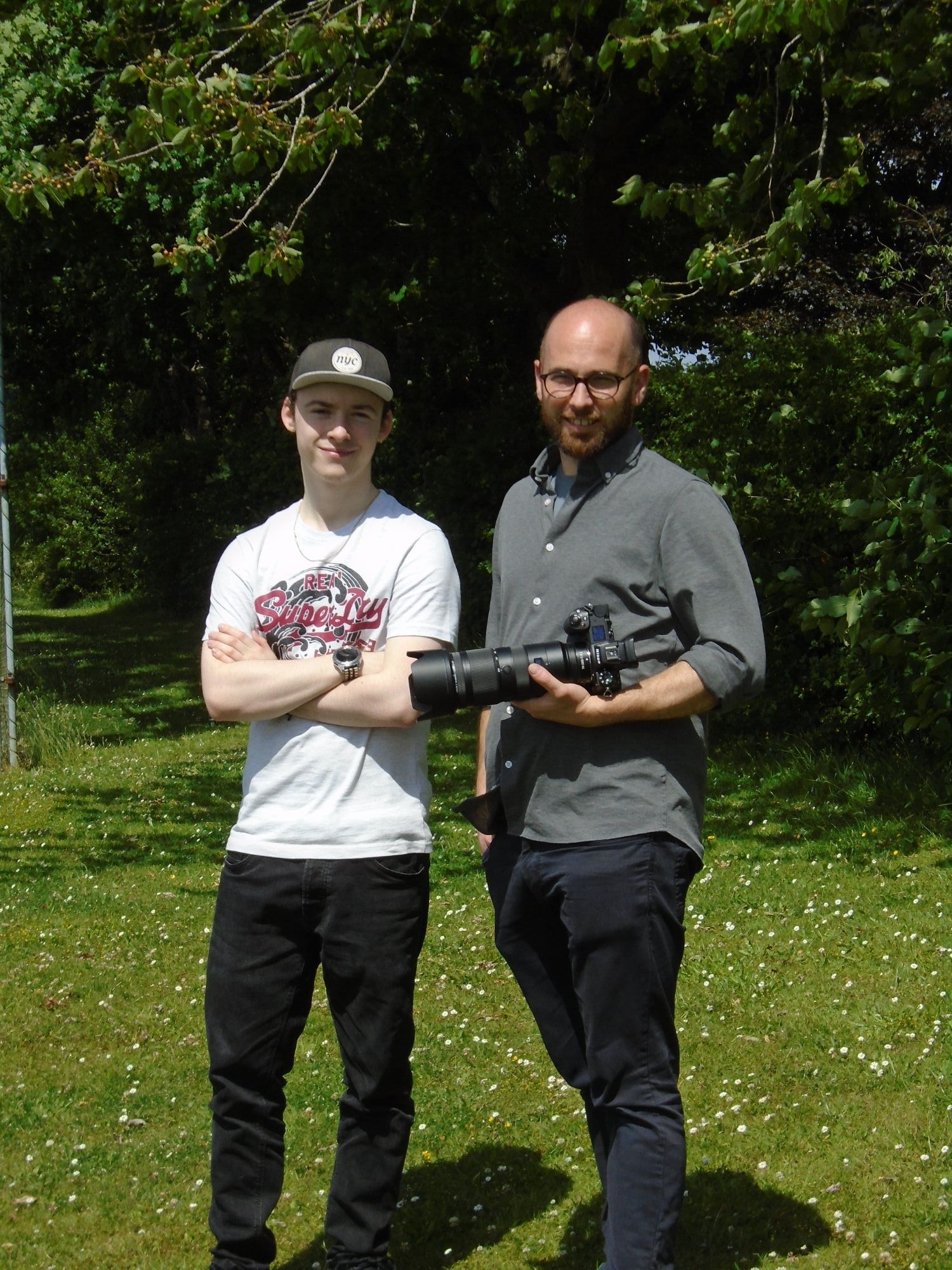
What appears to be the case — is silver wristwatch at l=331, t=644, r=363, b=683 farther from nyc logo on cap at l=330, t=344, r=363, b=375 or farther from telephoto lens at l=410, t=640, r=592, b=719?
nyc logo on cap at l=330, t=344, r=363, b=375

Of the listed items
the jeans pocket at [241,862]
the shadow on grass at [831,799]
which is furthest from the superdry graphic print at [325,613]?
the shadow on grass at [831,799]

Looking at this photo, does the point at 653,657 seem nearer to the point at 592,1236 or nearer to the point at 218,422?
the point at 592,1236

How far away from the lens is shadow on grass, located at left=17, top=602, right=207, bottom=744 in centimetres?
1533

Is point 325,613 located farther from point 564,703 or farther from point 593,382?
point 593,382

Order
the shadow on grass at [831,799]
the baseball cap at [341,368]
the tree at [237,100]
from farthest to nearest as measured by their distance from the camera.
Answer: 1. the tree at [237,100]
2. the shadow on grass at [831,799]
3. the baseball cap at [341,368]

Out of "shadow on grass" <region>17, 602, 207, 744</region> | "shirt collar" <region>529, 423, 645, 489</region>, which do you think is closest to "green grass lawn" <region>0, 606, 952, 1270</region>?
"shirt collar" <region>529, 423, 645, 489</region>

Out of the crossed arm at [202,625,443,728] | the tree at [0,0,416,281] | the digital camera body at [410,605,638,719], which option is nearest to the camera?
the digital camera body at [410,605,638,719]

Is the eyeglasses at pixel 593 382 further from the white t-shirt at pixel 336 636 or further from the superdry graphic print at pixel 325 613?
the superdry graphic print at pixel 325 613

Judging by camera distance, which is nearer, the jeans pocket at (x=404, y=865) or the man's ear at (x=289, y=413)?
the jeans pocket at (x=404, y=865)

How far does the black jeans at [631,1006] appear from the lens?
119 inches

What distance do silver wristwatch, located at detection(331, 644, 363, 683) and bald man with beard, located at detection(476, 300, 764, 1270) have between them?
37 cm

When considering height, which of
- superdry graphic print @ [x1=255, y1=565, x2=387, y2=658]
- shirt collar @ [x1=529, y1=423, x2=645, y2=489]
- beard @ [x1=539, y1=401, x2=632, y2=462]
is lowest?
superdry graphic print @ [x1=255, y1=565, x2=387, y2=658]

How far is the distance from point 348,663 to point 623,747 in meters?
0.68

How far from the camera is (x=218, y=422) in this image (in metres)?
28.7
